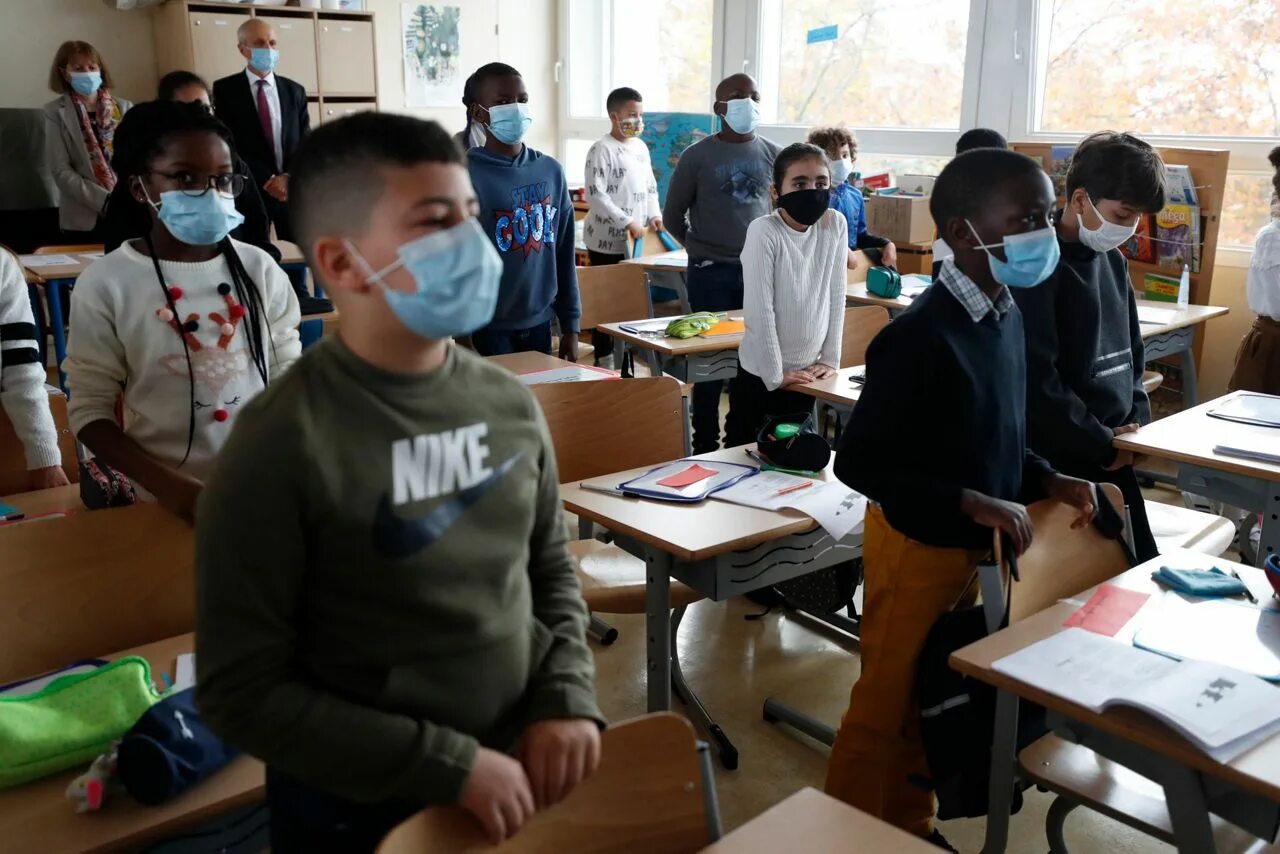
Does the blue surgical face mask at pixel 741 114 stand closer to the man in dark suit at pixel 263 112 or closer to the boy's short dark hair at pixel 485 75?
the boy's short dark hair at pixel 485 75

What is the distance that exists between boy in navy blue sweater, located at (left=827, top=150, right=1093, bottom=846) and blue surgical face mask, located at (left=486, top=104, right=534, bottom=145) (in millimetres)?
1820

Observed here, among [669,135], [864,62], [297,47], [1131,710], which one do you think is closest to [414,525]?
[1131,710]

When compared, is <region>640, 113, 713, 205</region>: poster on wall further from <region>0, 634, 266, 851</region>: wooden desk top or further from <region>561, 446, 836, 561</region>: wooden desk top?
<region>0, 634, 266, 851</region>: wooden desk top

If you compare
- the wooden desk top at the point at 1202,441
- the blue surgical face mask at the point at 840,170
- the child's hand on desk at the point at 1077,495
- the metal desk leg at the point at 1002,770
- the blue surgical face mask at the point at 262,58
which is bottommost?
the metal desk leg at the point at 1002,770

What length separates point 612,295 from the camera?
15.0 feet

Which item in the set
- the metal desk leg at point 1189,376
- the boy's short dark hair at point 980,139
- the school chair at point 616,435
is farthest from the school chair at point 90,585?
the metal desk leg at point 1189,376

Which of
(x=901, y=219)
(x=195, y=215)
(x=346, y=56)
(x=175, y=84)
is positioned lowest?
(x=901, y=219)

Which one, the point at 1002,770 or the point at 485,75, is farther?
the point at 485,75

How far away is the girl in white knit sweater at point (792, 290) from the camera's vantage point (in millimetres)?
3176

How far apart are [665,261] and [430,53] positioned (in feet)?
12.1

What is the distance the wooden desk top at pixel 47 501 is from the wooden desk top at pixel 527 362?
1.30 meters

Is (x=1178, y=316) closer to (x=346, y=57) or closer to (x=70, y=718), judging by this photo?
(x=70, y=718)

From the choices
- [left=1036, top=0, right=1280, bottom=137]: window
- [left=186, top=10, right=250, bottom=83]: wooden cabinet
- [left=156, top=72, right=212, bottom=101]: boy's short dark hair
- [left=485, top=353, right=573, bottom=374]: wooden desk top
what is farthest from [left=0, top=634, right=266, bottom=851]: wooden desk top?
[left=186, top=10, right=250, bottom=83]: wooden cabinet

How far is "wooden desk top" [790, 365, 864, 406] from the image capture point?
10.4ft
